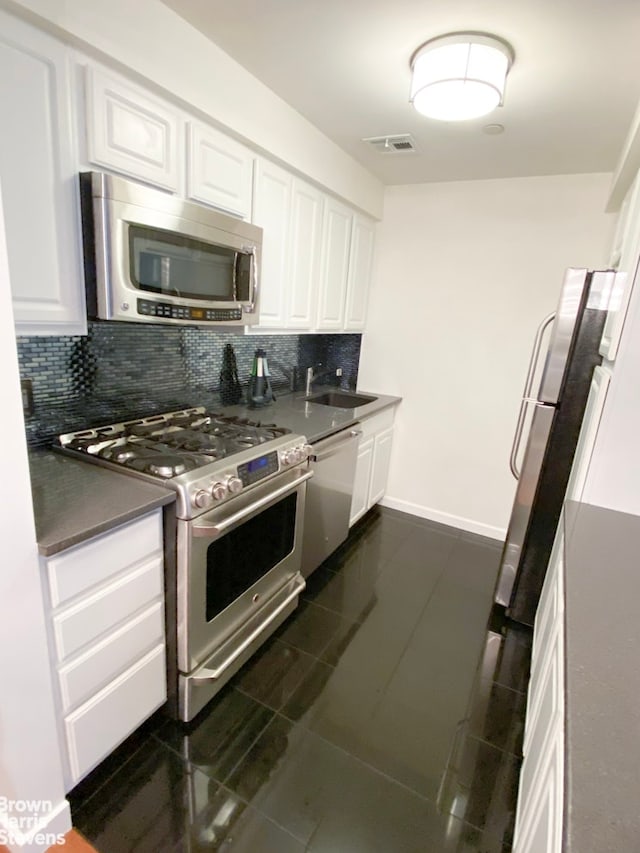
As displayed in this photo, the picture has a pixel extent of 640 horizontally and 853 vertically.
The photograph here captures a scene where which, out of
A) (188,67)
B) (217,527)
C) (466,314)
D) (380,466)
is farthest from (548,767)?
(466,314)

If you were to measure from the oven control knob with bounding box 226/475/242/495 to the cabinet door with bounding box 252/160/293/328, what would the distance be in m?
0.96

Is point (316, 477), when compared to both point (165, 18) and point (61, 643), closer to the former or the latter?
point (61, 643)

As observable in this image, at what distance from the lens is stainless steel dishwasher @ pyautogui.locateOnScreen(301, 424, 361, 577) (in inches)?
88.9

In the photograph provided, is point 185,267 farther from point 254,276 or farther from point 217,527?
point 217,527

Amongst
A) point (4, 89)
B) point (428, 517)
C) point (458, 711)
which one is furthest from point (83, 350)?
point (428, 517)

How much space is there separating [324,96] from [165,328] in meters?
1.26

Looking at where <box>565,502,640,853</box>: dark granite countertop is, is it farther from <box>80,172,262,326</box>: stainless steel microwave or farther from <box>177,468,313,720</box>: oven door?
<box>80,172,262,326</box>: stainless steel microwave

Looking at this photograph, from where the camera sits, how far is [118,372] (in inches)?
73.6

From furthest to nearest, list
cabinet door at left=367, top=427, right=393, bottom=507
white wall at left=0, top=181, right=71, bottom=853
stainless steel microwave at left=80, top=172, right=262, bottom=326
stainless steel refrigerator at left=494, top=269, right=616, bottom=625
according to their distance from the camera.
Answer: cabinet door at left=367, top=427, right=393, bottom=507
stainless steel refrigerator at left=494, top=269, right=616, bottom=625
stainless steel microwave at left=80, top=172, right=262, bottom=326
white wall at left=0, top=181, right=71, bottom=853

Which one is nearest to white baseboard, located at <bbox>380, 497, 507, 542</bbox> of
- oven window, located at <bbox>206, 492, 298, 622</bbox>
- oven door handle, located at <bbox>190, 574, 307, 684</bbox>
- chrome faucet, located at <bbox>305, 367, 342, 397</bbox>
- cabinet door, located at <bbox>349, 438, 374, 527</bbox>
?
cabinet door, located at <bbox>349, 438, 374, 527</bbox>

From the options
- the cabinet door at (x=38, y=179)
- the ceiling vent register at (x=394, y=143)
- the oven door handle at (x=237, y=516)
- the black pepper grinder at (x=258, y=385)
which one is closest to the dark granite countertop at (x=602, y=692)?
the oven door handle at (x=237, y=516)

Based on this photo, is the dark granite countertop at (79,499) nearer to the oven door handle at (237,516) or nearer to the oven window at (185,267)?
the oven door handle at (237,516)

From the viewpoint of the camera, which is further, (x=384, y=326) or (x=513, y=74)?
(x=384, y=326)

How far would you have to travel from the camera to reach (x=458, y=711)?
177cm
